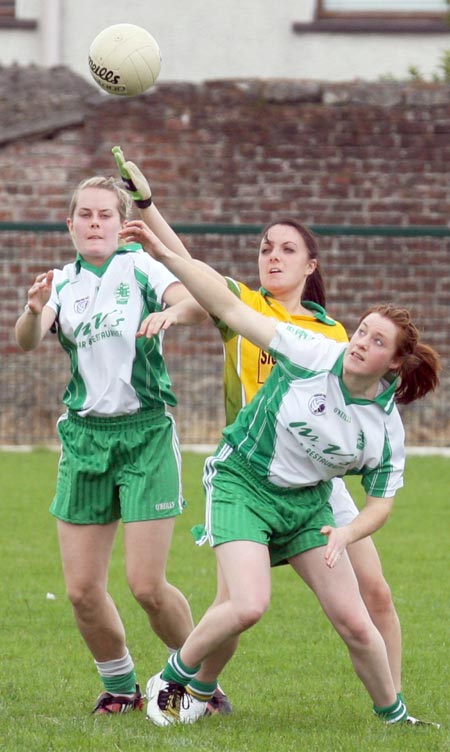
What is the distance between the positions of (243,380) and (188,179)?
9171mm

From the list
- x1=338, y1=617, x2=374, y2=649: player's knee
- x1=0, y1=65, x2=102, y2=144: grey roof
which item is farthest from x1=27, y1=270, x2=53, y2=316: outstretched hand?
x1=0, y1=65, x2=102, y2=144: grey roof

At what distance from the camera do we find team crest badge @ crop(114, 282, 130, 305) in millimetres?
5793

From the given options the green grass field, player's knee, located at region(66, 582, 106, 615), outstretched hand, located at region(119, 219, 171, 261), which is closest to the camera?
the green grass field

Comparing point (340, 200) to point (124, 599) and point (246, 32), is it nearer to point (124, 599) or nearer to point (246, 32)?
point (246, 32)

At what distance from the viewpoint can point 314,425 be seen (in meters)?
5.23

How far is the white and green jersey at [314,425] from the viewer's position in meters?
5.24

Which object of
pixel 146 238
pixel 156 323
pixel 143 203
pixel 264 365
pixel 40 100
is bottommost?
pixel 264 365

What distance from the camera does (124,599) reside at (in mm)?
8203

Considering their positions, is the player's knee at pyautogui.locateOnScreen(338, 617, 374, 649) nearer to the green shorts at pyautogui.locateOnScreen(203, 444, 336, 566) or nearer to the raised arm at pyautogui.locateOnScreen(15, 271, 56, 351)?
the green shorts at pyautogui.locateOnScreen(203, 444, 336, 566)

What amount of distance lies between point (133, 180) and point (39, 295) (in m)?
0.59

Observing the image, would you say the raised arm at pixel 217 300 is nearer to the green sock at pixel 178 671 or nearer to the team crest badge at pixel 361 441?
the team crest badge at pixel 361 441

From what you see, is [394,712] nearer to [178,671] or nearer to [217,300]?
[178,671]

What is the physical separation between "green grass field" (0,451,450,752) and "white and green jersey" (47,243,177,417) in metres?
1.26

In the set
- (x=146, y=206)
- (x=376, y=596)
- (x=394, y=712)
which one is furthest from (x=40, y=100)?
(x=394, y=712)
